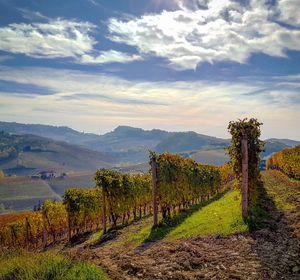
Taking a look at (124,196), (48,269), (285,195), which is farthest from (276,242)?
(124,196)

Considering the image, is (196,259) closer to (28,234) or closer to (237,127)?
(237,127)

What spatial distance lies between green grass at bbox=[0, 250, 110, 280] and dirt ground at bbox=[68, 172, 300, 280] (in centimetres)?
116

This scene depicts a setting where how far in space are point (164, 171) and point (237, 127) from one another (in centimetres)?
1755

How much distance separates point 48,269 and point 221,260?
7.27 meters

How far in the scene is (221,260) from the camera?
1461 centimetres

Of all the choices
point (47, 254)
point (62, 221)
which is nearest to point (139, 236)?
point (47, 254)

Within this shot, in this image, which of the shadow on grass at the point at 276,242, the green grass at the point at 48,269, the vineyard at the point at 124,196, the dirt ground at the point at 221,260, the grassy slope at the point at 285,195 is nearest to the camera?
the green grass at the point at 48,269

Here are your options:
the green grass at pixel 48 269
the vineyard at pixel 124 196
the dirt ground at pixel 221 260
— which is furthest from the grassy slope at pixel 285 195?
the green grass at pixel 48 269

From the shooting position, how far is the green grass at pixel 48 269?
11023 mm

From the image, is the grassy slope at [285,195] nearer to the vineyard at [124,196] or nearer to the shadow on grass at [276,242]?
the shadow on grass at [276,242]

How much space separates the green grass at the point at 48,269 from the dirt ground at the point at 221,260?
1.16 metres

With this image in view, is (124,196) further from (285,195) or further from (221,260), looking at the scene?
(221,260)

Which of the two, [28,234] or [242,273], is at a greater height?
[242,273]

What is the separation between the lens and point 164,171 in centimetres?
4378
